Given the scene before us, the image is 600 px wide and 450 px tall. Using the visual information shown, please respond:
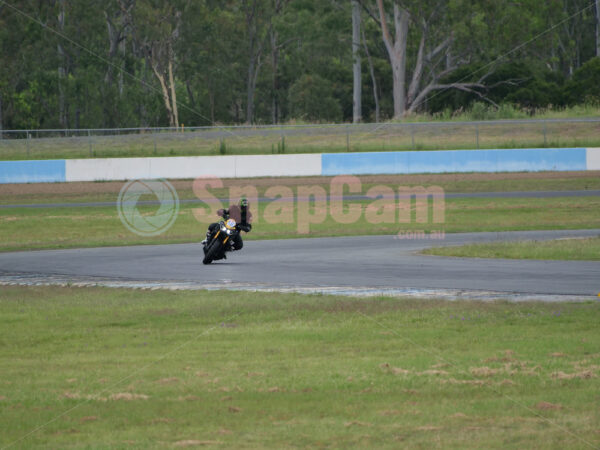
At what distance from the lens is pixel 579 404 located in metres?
6.82

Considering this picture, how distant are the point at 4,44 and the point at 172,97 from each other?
42.1 feet

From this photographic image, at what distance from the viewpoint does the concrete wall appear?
3609 centimetres

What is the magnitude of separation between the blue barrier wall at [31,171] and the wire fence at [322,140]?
449 cm

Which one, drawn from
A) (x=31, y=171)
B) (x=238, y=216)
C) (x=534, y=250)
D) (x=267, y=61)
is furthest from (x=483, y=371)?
(x=267, y=61)

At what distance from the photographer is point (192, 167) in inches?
1425

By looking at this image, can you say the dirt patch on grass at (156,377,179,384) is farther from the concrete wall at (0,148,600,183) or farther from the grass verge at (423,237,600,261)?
the concrete wall at (0,148,600,183)

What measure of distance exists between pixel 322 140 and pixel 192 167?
9999 mm

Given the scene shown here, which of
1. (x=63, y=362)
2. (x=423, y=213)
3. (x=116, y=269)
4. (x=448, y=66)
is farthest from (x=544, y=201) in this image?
(x=448, y=66)

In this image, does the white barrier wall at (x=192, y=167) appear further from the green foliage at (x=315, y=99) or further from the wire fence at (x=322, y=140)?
the green foliage at (x=315, y=99)

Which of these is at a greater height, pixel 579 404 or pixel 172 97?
pixel 172 97

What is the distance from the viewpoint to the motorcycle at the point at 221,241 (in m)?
16.9

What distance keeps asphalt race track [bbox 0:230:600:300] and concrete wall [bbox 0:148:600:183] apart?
15334 millimetres

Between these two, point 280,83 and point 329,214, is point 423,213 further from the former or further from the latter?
point 280,83

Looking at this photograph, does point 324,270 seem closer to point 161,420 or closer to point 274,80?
point 161,420
